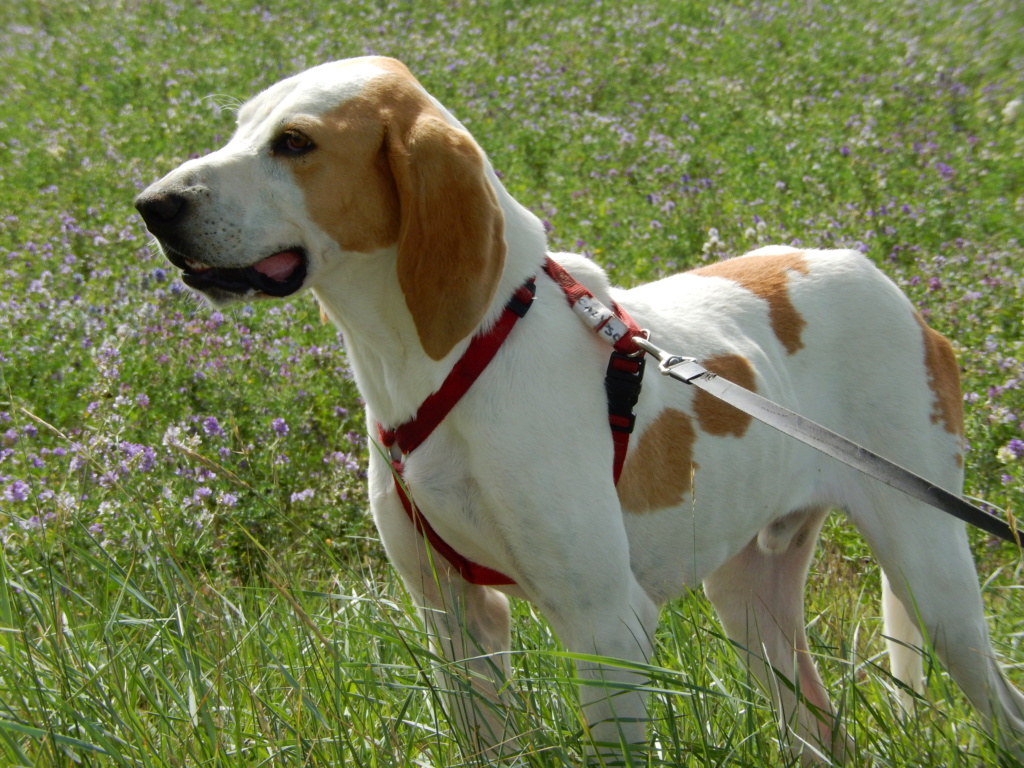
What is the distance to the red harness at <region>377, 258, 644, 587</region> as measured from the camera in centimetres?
222

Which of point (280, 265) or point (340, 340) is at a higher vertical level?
point (280, 265)

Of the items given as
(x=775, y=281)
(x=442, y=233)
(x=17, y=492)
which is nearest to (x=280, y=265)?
(x=442, y=233)

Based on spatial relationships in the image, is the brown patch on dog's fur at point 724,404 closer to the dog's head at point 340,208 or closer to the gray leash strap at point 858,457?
the gray leash strap at point 858,457

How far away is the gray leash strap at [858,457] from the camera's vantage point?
1937 millimetres

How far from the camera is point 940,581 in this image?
2.67 metres

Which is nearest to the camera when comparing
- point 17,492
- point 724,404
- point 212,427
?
point 724,404

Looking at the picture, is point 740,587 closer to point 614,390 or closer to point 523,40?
point 614,390

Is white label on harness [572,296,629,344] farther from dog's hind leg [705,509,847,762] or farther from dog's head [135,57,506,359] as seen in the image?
dog's hind leg [705,509,847,762]

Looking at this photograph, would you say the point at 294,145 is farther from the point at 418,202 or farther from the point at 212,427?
the point at 212,427

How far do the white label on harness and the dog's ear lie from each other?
272 mm

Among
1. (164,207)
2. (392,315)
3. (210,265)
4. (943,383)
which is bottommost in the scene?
(943,383)

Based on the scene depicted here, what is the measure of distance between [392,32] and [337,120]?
10616 millimetres

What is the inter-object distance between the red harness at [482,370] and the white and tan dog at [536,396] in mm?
25

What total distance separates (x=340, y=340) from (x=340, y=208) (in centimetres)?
273
